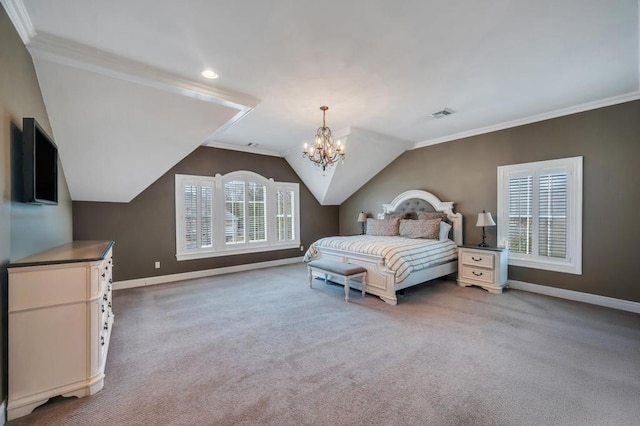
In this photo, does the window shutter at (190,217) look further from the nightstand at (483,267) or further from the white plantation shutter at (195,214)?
the nightstand at (483,267)

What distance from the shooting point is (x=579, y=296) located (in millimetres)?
3916

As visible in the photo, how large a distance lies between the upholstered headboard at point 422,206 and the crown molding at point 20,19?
18.5ft

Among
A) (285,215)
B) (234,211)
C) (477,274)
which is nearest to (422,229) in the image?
(477,274)

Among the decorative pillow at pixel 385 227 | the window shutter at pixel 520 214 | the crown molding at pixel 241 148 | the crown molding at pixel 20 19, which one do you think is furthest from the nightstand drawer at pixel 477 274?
the crown molding at pixel 20 19

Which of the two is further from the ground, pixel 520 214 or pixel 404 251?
pixel 520 214

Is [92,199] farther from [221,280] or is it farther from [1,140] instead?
[1,140]

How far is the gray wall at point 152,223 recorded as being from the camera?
452cm

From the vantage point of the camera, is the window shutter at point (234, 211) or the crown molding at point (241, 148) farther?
the window shutter at point (234, 211)

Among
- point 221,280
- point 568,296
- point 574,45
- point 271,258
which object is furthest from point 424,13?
point 271,258

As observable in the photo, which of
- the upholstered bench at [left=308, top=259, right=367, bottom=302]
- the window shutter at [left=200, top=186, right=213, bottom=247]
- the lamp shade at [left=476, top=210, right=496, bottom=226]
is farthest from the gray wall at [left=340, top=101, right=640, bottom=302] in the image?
the window shutter at [left=200, top=186, right=213, bottom=247]

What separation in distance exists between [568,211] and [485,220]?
3.37ft

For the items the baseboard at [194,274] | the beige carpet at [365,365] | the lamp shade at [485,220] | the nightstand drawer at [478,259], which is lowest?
the beige carpet at [365,365]

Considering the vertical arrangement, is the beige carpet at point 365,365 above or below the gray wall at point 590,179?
below

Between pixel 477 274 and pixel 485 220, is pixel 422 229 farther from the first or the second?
pixel 477 274
